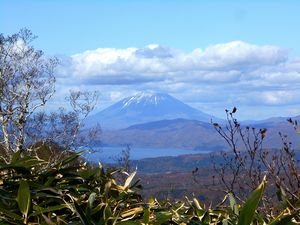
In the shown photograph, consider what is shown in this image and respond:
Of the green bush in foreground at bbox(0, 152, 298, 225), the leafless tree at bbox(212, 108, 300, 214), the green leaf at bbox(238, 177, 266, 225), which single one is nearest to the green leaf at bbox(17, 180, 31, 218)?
the green bush in foreground at bbox(0, 152, 298, 225)

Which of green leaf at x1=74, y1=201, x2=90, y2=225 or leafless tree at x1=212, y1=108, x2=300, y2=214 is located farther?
leafless tree at x1=212, y1=108, x2=300, y2=214

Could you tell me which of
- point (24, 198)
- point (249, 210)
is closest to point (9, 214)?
point (24, 198)

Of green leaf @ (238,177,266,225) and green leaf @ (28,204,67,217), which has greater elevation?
green leaf @ (238,177,266,225)

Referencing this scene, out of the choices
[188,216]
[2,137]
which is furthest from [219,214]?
[2,137]

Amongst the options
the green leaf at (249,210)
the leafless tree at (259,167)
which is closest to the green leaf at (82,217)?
the green leaf at (249,210)

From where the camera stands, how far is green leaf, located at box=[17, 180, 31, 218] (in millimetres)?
1048

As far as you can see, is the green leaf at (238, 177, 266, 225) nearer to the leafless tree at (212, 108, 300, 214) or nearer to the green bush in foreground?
the green bush in foreground

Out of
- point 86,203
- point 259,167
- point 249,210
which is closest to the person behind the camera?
point 249,210

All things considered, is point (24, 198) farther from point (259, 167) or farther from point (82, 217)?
point (259, 167)

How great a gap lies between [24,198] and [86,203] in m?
0.14

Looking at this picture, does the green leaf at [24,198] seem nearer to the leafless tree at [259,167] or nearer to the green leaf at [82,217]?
the green leaf at [82,217]

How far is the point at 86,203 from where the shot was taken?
3.76ft

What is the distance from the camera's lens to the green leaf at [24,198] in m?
1.05

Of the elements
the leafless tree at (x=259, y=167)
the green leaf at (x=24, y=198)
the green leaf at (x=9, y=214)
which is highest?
the green leaf at (x=24, y=198)
